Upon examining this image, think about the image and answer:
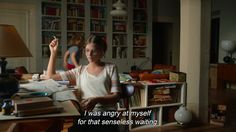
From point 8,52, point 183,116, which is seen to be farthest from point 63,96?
point 183,116

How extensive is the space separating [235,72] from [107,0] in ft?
12.6

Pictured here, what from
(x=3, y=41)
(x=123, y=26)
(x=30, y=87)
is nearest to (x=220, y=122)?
(x=30, y=87)

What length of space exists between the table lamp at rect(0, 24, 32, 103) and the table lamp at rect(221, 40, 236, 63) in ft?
22.3

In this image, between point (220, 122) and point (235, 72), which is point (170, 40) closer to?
point (235, 72)

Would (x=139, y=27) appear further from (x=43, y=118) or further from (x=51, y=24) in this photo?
(x=43, y=118)

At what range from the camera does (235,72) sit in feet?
23.0

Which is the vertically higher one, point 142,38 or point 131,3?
point 131,3

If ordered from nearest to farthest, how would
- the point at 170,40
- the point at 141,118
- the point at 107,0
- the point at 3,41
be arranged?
the point at 3,41
the point at 141,118
the point at 107,0
the point at 170,40

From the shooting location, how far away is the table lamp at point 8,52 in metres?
1.48

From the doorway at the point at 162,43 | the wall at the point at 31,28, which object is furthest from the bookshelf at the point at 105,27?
the doorway at the point at 162,43

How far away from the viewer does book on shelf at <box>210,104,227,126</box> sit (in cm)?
401

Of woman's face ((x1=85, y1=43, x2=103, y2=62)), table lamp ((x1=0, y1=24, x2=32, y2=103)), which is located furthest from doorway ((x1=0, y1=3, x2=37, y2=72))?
table lamp ((x1=0, y1=24, x2=32, y2=103))

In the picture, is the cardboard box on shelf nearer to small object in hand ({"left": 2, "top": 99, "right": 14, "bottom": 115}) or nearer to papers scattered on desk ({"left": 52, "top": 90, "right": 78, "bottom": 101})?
papers scattered on desk ({"left": 52, "top": 90, "right": 78, "bottom": 101})

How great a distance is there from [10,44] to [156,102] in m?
2.69
